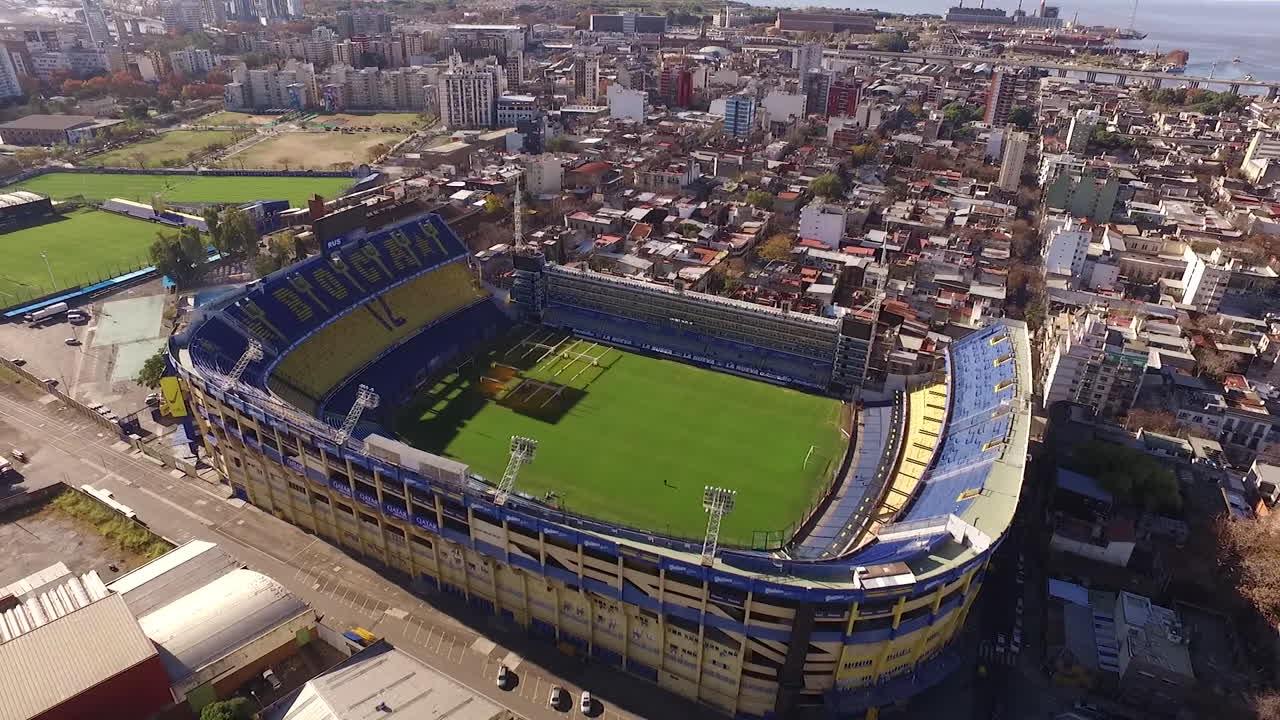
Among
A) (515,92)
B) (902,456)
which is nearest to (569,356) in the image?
(902,456)

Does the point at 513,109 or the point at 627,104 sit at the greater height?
the point at 627,104

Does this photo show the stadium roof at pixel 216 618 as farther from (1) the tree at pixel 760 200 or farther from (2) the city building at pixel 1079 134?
(2) the city building at pixel 1079 134

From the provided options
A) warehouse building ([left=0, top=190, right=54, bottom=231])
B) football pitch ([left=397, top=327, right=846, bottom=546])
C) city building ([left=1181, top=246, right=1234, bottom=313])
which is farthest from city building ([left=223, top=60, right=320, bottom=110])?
city building ([left=1181, top=246, right=1234, bottom=313])

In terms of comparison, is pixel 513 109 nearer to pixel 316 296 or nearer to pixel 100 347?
pixel 316 296

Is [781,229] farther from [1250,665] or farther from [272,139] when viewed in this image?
[272,139]

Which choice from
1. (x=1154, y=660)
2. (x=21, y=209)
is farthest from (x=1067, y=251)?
(x=21, y=209)
